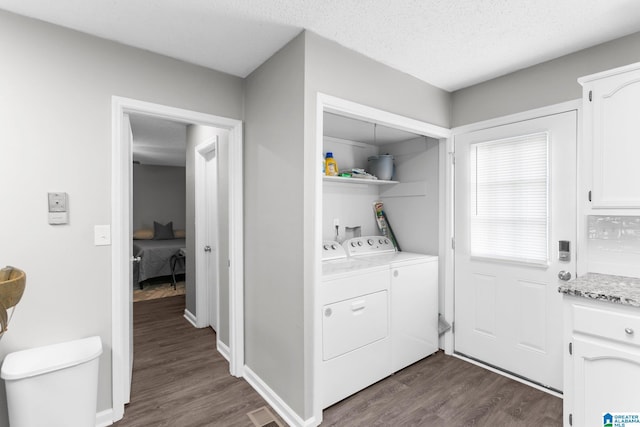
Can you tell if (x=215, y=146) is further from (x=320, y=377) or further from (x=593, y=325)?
(x=593, y=325)

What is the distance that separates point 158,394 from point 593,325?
2750 millimetres

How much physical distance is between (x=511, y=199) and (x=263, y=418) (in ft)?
7.79

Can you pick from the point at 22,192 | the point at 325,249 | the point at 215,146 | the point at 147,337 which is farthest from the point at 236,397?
the point at 215,146

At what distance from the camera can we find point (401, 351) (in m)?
2.56

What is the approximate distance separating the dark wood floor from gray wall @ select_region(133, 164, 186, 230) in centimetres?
524

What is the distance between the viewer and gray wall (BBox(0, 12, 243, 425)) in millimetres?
1727

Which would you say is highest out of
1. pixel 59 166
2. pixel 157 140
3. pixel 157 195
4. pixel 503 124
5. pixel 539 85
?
pixel 157 140

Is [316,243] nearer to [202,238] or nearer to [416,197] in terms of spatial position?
[416,197]

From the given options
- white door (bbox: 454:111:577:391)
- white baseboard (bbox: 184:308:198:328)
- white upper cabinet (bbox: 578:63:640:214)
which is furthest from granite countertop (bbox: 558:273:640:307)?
white baseboard (bbox: 184:308:198:328)

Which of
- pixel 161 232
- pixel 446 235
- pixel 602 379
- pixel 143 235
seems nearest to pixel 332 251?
pixel 446 235

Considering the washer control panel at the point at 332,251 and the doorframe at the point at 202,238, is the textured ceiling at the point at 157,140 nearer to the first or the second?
the doorframe at the point at 202,238

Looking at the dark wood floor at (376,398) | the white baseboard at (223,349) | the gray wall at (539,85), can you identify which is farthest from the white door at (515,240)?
the white baseboard at (223,349)

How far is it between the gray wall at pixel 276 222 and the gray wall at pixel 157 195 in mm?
6010

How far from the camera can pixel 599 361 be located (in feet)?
5.24
